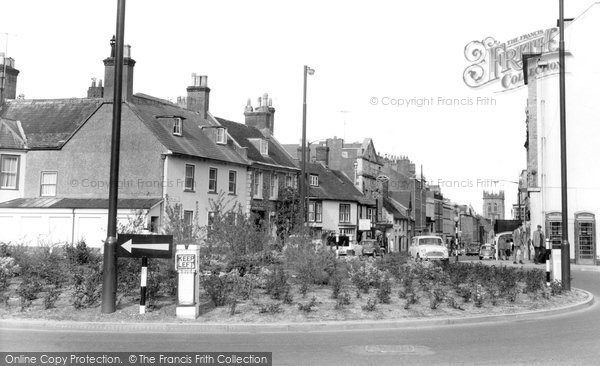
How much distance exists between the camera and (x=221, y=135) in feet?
143

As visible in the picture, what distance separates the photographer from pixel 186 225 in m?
16.9

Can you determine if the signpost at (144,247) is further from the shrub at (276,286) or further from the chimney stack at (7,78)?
the chimney stack at (7,78)

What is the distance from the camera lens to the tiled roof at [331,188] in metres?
57.8

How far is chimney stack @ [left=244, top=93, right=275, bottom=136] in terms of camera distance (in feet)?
176

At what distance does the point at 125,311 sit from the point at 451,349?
21.2 feet

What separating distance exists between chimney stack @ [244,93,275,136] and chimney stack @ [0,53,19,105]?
19.4m

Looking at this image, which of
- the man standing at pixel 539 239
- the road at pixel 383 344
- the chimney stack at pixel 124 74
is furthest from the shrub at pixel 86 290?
the chimney stack at pixel 124 74

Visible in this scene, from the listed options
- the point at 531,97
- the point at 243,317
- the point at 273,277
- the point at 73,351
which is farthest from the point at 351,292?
the point at 531,97

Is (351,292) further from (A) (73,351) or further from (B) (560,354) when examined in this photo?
(A) (73,351)

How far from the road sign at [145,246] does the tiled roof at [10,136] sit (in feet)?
96.1

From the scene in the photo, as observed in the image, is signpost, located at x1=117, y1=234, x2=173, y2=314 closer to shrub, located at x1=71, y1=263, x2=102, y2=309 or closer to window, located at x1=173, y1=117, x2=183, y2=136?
shrub, located at x1=71, y1=263, x2=102, y2=309

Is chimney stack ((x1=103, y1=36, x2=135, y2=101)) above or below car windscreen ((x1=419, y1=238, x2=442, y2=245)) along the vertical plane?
above

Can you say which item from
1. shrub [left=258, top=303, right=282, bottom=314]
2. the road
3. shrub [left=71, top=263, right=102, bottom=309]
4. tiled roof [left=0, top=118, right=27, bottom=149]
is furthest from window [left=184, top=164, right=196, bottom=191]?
the road

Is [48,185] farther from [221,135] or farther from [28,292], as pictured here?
[28,292]
